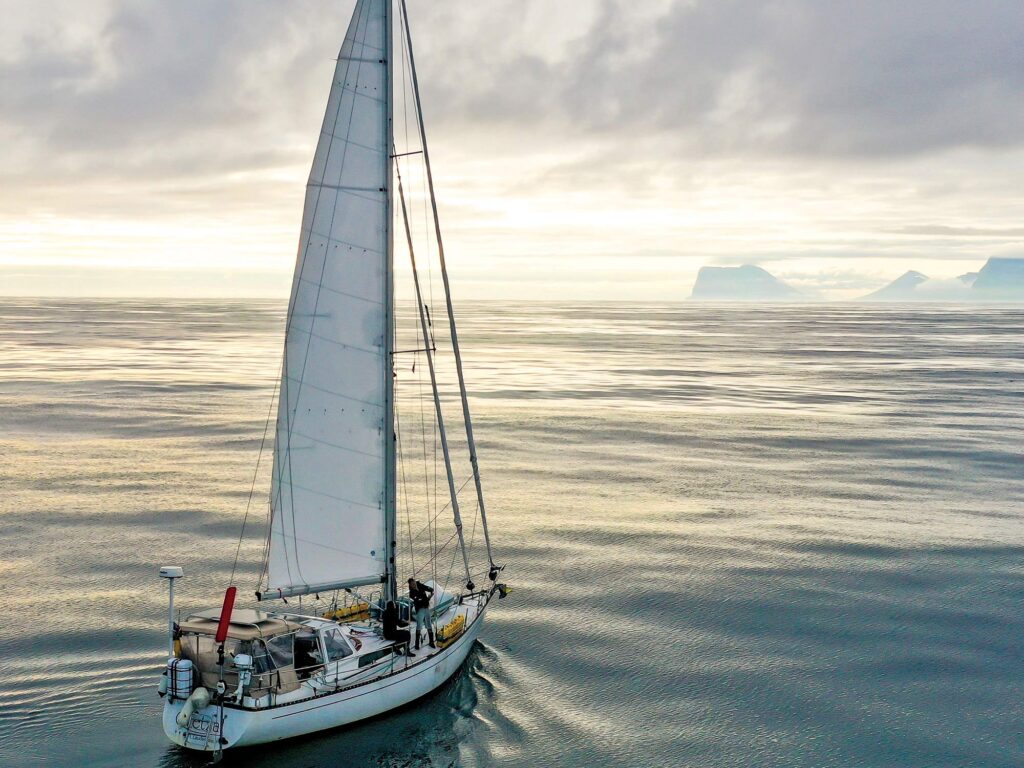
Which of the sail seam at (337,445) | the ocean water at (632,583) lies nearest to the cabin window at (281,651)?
the ocean water at (632,583)

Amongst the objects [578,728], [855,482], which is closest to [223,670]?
[578,728]

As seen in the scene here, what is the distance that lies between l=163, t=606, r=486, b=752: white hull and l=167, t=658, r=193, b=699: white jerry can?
9.5 inches

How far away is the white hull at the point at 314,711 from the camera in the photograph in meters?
20.5

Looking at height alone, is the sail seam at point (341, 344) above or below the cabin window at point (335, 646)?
above

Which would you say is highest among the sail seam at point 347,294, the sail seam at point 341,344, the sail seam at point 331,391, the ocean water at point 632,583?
the sail seam at point 347,294

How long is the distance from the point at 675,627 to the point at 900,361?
10693cm

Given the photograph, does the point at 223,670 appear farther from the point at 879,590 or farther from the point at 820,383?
the point at 820,383

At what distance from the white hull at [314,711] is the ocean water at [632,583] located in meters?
0.62

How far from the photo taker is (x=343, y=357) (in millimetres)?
23312

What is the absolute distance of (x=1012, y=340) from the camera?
172 metres

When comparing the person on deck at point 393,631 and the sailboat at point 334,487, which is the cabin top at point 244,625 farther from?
the person on deck at point 393,631

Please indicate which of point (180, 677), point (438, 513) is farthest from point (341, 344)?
point (438, 513)

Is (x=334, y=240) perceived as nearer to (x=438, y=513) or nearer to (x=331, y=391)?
(x=331, y=391)

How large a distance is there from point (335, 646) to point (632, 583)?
47.7ft
